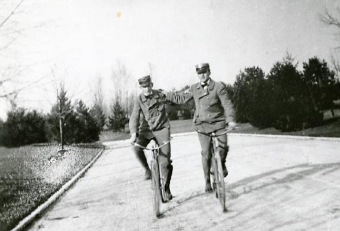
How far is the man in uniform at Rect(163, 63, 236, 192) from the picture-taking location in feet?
18.1

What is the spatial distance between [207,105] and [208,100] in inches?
3.3

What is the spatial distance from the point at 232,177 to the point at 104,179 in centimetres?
387

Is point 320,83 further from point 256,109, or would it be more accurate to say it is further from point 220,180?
point 220,180

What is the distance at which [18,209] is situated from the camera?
245 inches

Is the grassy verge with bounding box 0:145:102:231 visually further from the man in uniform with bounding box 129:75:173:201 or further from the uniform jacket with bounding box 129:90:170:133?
the uniform jacket with bounding box 129:90:170:133

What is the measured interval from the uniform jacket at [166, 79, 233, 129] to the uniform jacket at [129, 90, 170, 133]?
193 millimetres

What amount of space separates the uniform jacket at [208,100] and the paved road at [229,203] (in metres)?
1.32

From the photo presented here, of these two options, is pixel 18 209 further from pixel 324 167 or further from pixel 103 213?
pixel 324 167

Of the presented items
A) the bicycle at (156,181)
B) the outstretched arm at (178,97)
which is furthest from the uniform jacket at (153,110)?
the bicycle at (156,181)

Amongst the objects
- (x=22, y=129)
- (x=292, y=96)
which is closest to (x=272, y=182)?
(x=292, y=96)

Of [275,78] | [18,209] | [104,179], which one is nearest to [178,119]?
[275,78]

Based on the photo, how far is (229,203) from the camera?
17.1 feet

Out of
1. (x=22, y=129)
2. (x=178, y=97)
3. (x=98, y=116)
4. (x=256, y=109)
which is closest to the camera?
(x=178, y=97)

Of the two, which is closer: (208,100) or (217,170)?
(217,170)
